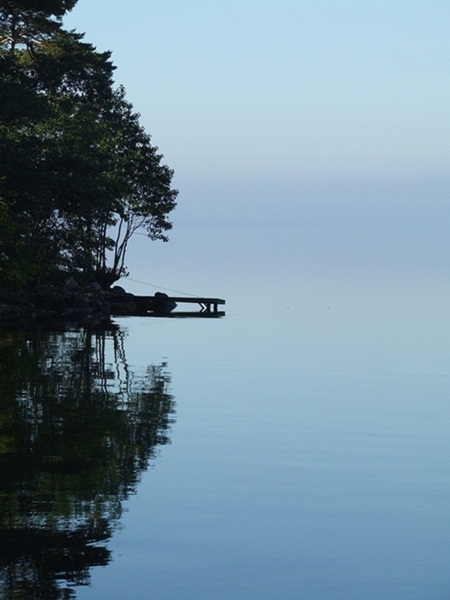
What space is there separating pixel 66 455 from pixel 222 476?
2.27 m

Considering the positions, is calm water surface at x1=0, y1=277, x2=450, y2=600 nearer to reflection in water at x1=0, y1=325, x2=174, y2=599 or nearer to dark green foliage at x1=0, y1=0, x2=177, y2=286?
reflection in water at x1=0, y1=325, x2=174, y2=599

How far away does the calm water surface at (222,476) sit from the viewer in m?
10.2

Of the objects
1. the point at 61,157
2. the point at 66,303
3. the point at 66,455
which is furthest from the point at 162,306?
the point at 66,455

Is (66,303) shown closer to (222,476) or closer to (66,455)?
(66,455)

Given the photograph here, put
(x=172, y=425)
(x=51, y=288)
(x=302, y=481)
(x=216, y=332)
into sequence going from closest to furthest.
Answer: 1. (x=302, y=481)
2. (x=172, y=425)
3. (x=216, y=332)
4. (x=51, y=288)

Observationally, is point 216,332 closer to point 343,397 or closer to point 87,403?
point 343,397

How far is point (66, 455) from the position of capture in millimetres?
15781

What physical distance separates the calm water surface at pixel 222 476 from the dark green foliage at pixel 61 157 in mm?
7772

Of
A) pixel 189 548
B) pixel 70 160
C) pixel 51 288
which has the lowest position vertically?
pixel 189 548

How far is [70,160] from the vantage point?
40500mm

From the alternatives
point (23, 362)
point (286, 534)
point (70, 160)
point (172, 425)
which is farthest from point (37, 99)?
point (286, 534)

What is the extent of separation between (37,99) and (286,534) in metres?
26.2

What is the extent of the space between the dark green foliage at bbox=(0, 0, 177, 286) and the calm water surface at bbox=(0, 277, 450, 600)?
7772 millimetres

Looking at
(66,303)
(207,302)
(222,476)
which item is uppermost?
(207,302)
